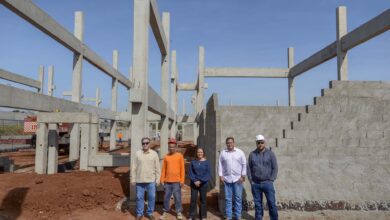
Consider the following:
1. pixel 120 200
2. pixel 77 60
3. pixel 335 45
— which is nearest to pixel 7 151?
pixel 77 60

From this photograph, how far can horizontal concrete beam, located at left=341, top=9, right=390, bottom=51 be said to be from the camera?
9309mm

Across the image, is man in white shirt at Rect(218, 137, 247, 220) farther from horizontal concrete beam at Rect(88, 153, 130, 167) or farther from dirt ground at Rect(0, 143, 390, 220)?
horizontal concrete beam at Rect(88, 153, 130, 167)

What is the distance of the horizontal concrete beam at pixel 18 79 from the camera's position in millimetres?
16906

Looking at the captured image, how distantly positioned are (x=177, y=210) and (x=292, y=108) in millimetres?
3350

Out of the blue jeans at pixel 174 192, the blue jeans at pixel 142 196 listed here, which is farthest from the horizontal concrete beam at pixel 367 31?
the blue jeans at pixel 142 196

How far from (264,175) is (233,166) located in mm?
573

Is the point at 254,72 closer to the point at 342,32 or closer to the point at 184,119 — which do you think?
the point at 342,32

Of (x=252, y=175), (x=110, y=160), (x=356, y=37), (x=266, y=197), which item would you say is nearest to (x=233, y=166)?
(x=252, y=175)

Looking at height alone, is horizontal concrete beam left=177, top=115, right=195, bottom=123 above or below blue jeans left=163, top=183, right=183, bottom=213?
above

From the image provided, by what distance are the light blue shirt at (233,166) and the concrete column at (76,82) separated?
30.4 feet

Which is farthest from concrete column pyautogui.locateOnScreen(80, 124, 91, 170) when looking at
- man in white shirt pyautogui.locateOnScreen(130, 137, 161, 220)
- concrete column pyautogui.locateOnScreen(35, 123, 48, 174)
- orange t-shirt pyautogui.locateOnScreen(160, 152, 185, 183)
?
orange t-shirt pyautogui.locateOnScreen(160, 152, 185, 183)

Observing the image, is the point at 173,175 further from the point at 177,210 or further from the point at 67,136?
the point at 67,136

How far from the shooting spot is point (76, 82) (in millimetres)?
13992

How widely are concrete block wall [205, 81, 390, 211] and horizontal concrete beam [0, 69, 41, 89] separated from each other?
1461 cm
